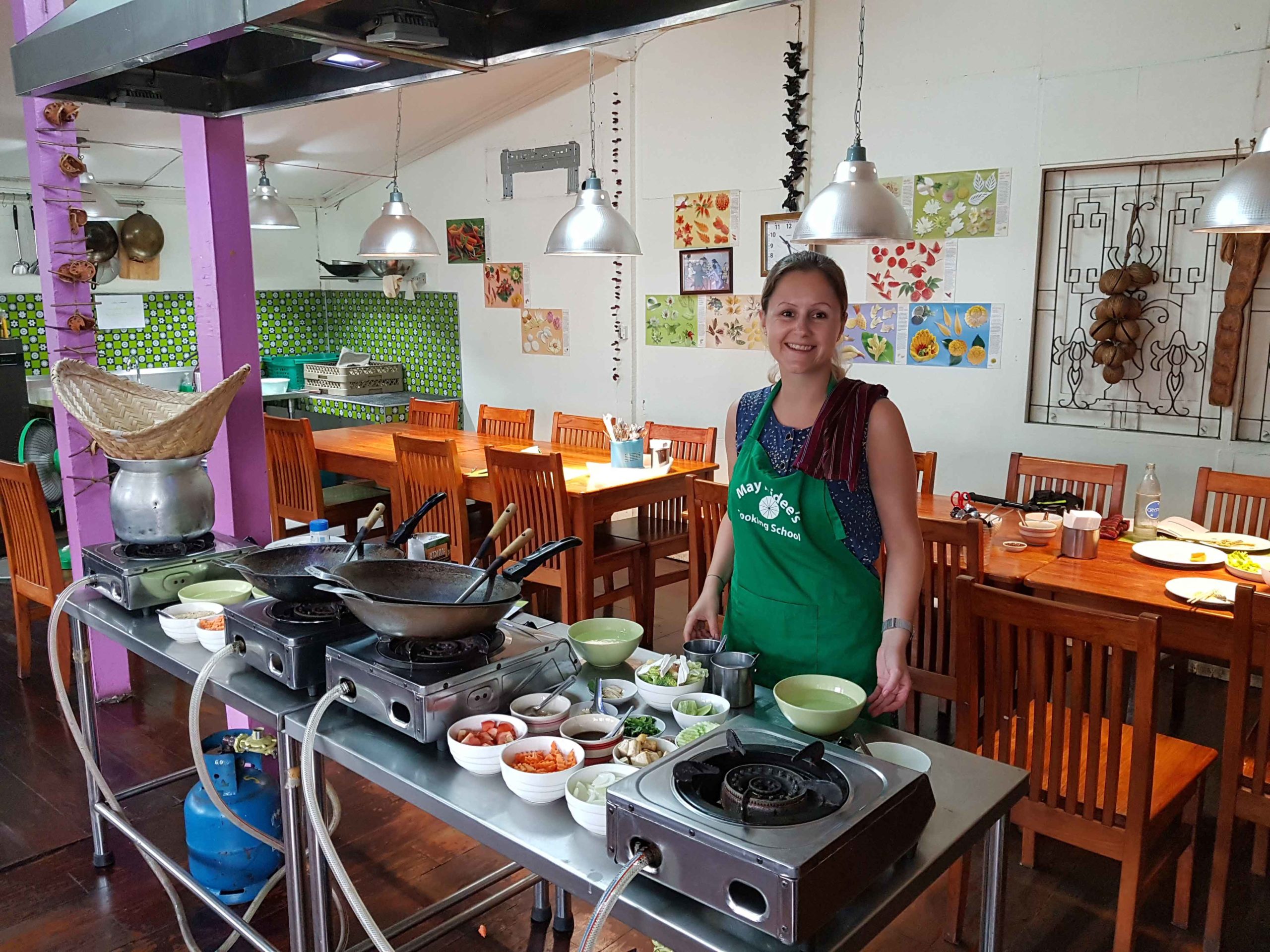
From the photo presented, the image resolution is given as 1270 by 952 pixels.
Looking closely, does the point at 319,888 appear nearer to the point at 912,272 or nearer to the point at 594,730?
the point at 594,730

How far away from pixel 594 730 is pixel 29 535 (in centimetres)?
320

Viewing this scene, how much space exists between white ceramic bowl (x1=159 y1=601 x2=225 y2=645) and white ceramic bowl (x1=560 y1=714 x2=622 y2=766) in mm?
895

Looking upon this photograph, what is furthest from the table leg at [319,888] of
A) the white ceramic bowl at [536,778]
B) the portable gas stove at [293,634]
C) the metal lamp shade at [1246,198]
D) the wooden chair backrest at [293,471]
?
the wooden chair backrest at [293,471]

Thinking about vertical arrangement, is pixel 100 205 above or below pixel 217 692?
above

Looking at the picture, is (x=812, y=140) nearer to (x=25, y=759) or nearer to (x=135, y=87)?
(x=135, y=87)

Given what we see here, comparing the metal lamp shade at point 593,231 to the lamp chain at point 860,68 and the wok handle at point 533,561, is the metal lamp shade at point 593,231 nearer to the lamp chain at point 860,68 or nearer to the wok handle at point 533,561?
the lamp chain at point 860,68

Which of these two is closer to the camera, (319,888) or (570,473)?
(319,888)

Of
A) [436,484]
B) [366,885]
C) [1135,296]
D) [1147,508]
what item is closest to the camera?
[366,885]

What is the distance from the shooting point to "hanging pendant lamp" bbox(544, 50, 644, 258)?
4156 millimetres

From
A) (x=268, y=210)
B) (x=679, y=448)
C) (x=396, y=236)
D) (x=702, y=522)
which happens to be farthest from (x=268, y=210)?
(x=702, y=522)

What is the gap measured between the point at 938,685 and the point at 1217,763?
1.32 m

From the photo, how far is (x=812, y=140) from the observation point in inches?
203

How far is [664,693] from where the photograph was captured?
1.78 m

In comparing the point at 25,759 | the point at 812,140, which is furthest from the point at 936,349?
the point at 25,759
